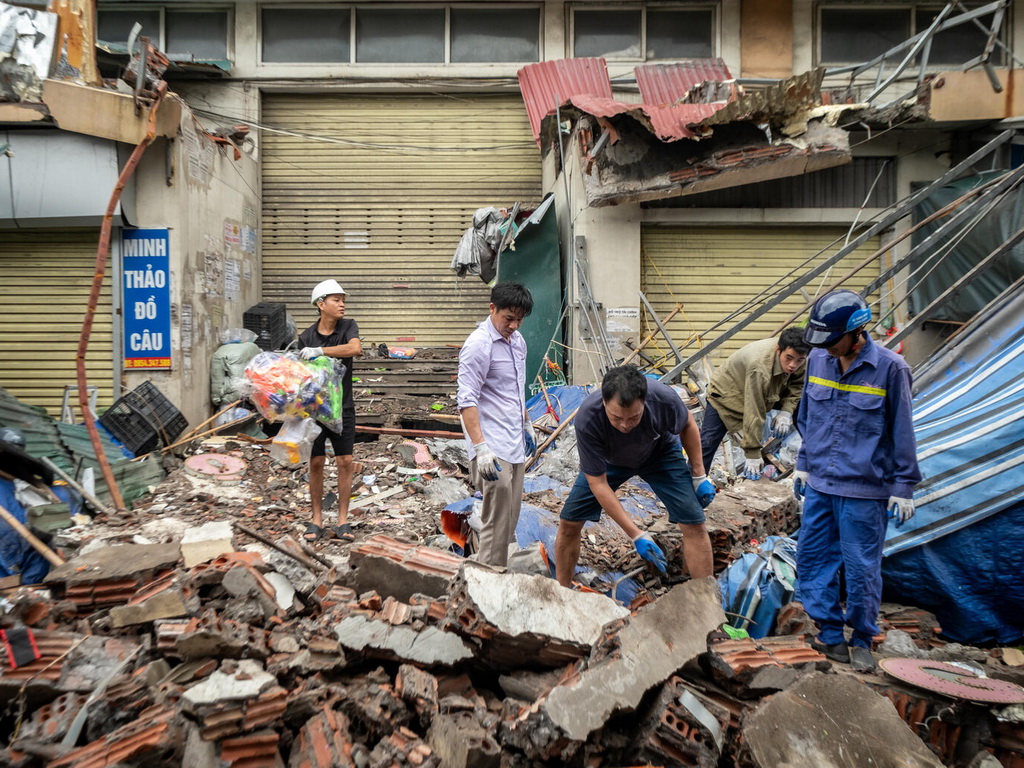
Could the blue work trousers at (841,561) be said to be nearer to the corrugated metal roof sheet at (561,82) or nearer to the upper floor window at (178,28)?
the corrugated metal roof sheet at (561,82)

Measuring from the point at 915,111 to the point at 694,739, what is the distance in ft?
31.8

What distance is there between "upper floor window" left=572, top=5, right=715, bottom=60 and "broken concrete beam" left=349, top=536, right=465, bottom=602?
10997 mm

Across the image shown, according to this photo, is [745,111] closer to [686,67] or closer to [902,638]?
[686,67]

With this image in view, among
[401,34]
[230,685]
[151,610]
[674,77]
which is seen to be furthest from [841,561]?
[401,34]

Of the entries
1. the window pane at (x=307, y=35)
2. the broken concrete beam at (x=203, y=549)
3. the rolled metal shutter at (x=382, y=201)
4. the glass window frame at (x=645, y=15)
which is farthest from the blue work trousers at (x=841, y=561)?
the window pane at (x=307, y=35)

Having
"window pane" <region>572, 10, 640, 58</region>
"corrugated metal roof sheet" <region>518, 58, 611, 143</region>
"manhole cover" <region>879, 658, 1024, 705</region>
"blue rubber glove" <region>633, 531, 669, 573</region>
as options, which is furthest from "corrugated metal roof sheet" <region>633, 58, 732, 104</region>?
"manhole cover" <region>879, 658, 1024, 705</region>

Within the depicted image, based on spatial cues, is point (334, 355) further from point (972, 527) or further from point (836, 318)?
point (972, 527)

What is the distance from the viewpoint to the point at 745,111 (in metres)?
8.27

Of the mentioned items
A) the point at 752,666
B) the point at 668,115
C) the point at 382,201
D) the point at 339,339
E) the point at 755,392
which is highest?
the point at 668,115

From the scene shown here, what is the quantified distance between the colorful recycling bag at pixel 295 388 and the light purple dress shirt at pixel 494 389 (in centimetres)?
151

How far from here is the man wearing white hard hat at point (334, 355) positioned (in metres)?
5.55

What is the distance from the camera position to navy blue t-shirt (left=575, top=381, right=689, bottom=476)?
383cm

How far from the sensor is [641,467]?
4105mm

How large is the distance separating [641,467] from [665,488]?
7.0 inches
